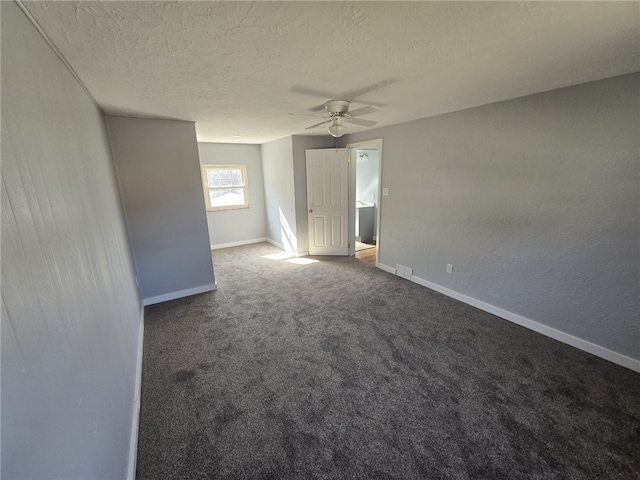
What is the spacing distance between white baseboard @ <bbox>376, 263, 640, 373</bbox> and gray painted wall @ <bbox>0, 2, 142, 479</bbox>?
131 inches

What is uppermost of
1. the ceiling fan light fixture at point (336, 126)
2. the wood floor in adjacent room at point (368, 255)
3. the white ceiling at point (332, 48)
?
the white ceiling at point (332, 48)

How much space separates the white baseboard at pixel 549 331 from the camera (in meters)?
2.10

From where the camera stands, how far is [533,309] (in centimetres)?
257

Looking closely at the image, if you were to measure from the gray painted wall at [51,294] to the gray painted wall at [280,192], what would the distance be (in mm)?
3377

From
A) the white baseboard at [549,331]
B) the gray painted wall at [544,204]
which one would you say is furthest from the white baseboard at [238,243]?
the white baseboard at [549,331]

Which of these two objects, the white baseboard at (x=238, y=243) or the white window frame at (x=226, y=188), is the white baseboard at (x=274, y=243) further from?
the white window frame at (x=226, y=188)

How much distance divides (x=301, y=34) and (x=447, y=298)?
10.3ft

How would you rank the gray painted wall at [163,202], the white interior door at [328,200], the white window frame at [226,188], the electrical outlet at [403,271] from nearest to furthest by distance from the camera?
the gray painted wall at [163,202]
the electrical outlet at [403,271]
the white interior door at [328,200]
the white window frame at [226,188]

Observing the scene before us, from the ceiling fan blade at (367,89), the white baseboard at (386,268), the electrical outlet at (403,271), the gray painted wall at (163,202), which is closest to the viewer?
the ceiling fan blade at (367,89)

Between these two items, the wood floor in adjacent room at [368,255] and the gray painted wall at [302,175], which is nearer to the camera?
the gray painted wall at [302,175]

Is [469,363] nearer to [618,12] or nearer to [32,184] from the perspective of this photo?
[618,12]

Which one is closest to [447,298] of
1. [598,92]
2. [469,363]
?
[469,363]

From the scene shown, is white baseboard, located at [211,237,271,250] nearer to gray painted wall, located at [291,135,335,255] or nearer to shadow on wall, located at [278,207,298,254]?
shadow on wall, located at [278,207,298,254]

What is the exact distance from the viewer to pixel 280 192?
5.27 meters
